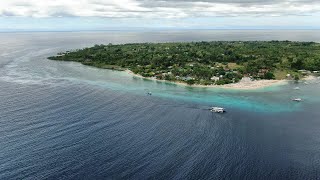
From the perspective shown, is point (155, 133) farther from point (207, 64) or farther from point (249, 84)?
point (207, 64)

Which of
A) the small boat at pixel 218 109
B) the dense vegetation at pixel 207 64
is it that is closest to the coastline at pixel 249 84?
the dense vegetation at pixel 207 64

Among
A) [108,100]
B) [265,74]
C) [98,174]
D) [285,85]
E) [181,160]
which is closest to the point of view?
[98,174]

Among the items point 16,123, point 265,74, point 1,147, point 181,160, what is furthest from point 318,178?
point 265,74

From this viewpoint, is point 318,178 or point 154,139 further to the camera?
point 154,139

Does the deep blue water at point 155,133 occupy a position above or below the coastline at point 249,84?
below

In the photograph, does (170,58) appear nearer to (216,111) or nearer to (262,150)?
(216,111)

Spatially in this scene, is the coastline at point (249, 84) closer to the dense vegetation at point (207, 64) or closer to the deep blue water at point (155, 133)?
the dense vegetation at point (207, 64)

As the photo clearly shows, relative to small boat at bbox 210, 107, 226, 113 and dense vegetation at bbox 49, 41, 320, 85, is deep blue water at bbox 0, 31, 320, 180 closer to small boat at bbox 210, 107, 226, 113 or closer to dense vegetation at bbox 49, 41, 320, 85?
small boat at bbox 210, 107, 226, 113

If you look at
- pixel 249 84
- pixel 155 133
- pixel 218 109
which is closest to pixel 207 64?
pixel 249 84

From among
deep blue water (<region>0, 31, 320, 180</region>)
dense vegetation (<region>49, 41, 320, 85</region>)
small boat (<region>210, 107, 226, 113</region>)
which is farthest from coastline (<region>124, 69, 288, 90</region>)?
small boat (<region>210, 107, 226, 113</region>)

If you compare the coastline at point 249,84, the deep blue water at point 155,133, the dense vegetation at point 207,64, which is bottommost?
the deep blue water at point 155,133
